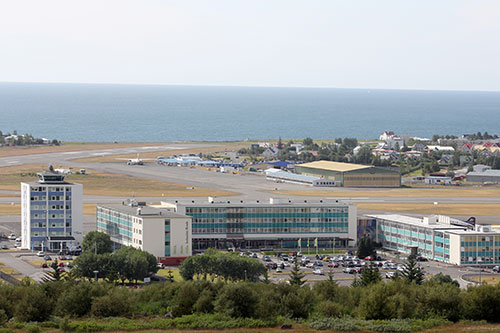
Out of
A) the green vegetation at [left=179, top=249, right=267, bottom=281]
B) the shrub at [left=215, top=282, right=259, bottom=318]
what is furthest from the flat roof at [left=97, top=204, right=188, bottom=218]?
the shrub at [left=215, top=282, right=259, bottom=318]

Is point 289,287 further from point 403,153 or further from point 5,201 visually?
point 403,153

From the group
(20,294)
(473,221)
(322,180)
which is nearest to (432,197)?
(322,180)

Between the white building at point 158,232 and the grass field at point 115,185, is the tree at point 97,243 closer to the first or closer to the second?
the white building at point 158,232

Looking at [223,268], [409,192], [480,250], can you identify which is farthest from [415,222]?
[409,192]

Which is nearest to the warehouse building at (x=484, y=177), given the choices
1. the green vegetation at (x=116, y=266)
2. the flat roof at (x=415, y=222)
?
the flat roof at (x=415, y=222)

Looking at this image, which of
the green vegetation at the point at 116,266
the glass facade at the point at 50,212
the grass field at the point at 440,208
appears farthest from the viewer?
the grass field at the point at 440,208

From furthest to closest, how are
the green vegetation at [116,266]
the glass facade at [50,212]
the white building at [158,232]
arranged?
the glass facade at [50,212]
the white building at [158,232]
the green vegetation at [116,266]
